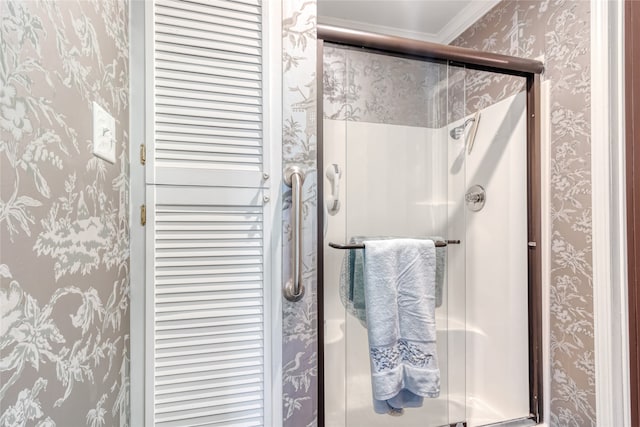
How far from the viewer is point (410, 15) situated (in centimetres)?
182

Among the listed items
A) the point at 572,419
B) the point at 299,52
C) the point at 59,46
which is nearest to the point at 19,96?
the point at 59,46

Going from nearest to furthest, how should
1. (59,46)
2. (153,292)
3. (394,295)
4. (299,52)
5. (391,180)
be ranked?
(59,46), (153,292), (299,52), (394,295), (391,180)

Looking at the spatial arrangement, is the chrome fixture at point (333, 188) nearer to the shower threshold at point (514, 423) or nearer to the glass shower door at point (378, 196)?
the glass shower door at point (378, 196)

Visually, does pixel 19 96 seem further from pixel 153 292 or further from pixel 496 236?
pixel 496 236

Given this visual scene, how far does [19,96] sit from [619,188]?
1.64 meters

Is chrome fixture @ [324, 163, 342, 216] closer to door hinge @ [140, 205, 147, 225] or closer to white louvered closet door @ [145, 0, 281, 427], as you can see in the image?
white louvered closet door @ [145, 0, 281, 427]

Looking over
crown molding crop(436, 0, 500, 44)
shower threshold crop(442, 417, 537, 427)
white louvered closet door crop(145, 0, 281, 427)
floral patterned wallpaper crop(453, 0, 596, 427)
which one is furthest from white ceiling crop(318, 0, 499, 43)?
shower threshold crop(442, 417, 537, 427)

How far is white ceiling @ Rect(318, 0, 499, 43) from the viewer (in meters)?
1.72

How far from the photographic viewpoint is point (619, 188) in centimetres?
107

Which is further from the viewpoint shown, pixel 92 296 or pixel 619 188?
pixel 619 188

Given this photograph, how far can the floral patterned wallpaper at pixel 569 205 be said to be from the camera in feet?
3.80

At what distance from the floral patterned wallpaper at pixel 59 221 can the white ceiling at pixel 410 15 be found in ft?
4.38

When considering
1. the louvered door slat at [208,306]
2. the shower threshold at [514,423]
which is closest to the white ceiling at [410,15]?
the louvered door slat at [208,306]

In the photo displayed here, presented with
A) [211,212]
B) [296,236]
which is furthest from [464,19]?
[211,212]
